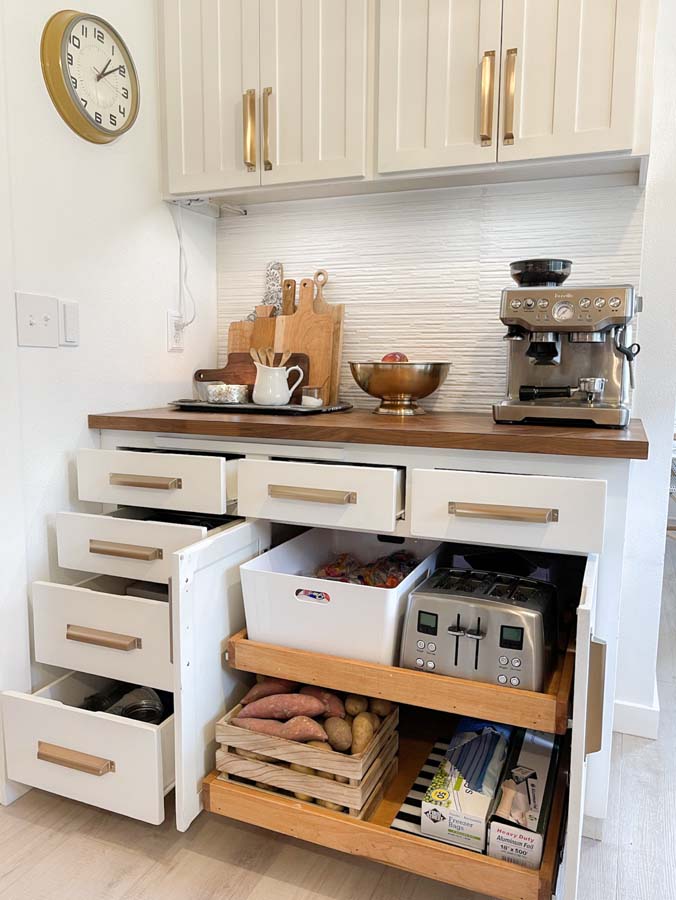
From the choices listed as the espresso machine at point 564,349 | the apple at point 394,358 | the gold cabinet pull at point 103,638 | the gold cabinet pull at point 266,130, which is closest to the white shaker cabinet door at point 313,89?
the gold cabinet pull at point 266,130

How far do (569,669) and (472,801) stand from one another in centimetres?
30

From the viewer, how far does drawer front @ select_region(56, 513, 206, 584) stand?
1.52 metres

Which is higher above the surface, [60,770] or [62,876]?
[60,770]

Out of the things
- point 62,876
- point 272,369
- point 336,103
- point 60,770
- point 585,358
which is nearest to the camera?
point 62,876

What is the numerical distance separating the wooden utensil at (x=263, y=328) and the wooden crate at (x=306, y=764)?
1140 mm

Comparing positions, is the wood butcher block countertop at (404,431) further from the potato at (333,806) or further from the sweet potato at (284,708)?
the potato at (333,806)

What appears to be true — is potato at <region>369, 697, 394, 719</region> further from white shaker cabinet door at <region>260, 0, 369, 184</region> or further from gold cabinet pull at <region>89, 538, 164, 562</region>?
A: white shaker cabinet door at <region>260, 0, 369, 184</region>

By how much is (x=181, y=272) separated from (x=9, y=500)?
903 millimetres

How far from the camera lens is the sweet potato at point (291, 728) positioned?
135 cm

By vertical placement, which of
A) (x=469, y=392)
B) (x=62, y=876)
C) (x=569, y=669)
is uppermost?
(x=469, y=392)

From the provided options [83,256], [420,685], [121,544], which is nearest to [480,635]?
[420,685]

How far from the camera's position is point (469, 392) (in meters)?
2.01

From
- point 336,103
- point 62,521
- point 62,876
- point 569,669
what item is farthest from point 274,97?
point 62,876

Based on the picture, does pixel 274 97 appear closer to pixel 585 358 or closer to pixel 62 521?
pixel 585 358
